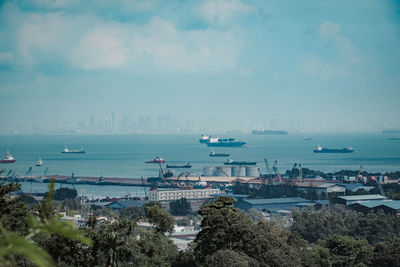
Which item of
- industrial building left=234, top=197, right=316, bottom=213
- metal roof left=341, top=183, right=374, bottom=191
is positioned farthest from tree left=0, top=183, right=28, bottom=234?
metal roof left=341, top=183, right=374, bottom=191

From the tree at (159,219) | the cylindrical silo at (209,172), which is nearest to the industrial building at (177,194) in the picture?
the cylindrical silo at (209,172)

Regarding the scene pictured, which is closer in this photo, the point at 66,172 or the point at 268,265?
the point at 268,265

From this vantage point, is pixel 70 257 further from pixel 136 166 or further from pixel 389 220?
pixel 136 166

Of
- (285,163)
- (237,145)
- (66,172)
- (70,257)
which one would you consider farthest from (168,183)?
(237,145)

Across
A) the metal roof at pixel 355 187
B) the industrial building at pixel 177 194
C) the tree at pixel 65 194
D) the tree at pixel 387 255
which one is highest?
the tree at pixel 387 255

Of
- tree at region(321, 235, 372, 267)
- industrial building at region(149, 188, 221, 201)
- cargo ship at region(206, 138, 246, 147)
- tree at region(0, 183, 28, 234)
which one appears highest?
tree at region(0, 183, 28, 234)

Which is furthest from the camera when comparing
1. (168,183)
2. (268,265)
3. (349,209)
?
(168,183)

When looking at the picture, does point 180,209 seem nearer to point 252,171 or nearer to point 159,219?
point 159,219

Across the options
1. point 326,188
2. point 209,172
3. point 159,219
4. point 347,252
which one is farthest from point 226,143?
point 159,219

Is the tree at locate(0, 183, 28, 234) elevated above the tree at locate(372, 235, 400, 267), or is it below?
above

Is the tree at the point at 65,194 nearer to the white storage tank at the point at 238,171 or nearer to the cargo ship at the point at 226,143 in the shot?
the white storage tank at the point at 238,171

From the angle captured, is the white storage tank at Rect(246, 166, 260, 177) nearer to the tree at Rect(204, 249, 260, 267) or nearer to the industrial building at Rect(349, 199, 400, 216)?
the industrial building at Rect(349, 199, 400, 216)
